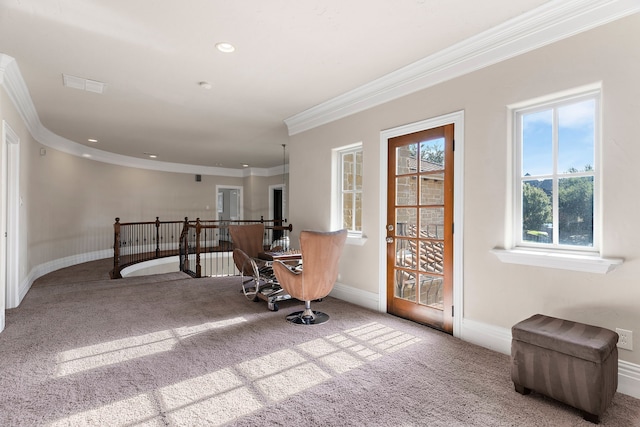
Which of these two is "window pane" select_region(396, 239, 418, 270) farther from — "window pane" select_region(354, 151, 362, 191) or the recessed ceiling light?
the recessed ceiling light

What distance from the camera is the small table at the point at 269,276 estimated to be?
12.8 ft

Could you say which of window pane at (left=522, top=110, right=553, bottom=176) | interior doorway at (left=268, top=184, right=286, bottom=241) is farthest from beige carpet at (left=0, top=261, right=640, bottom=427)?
interior doorway at (left=268, top=184, right=286, bottom=241)

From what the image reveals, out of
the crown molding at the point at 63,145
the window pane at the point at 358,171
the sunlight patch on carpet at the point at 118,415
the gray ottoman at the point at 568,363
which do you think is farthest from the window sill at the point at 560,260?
the crown molding at the point at 63,145

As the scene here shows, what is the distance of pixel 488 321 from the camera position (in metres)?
2.85

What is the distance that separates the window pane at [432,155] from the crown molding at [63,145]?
410cm

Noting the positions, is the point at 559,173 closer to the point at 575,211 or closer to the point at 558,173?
the point at 558,173

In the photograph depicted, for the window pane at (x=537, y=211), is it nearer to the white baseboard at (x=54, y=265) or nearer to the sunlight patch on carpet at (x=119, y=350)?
the sunlight patch on carpet at (x=119, y=350)

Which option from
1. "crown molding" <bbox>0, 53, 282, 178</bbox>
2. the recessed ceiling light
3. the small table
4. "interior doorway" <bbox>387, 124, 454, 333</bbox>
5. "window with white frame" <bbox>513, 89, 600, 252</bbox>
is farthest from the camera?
the small table

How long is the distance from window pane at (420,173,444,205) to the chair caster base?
1.66 meters

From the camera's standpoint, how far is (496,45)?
274 cm

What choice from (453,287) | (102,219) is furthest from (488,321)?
(102,219)

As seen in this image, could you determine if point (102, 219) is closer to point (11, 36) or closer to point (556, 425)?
point (11, 36)

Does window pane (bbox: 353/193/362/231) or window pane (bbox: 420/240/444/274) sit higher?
window pane (bbox: 353/193/362/231)

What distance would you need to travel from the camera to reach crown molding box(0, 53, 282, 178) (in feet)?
10.9
